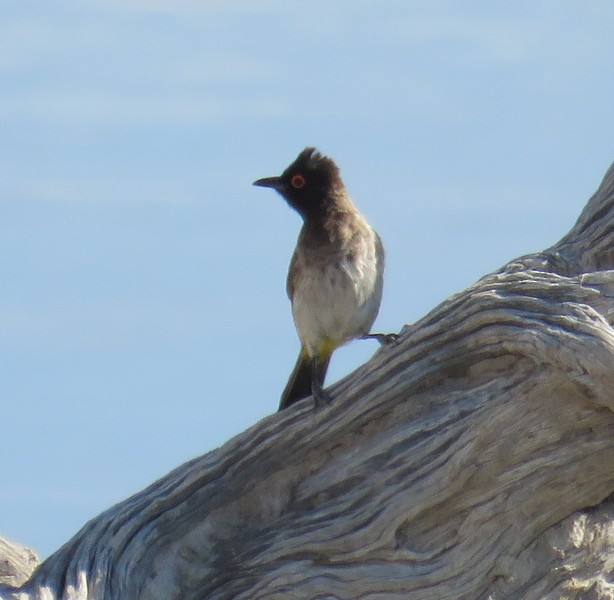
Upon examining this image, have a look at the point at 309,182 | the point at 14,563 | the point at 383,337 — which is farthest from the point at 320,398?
the point at 14,563

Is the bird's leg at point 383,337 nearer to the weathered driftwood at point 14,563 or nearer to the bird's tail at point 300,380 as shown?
the bird's tail at point 300,380

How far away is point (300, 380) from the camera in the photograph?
8.01 m

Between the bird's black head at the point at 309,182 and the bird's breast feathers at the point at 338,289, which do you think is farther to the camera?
the bird's black head at the point at 309,182

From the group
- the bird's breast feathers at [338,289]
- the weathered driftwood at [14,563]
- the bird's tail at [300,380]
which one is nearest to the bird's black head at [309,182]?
the bird's breast feathers at [338,289]

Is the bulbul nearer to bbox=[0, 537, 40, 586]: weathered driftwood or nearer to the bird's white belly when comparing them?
the bird's white belly

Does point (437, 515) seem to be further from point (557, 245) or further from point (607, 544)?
point (557, 245)

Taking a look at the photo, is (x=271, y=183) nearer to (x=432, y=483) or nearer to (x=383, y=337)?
(x=383, y=337)

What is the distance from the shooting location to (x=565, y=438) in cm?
633

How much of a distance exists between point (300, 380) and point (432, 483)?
6.08ft

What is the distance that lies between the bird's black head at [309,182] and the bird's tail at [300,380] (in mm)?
922

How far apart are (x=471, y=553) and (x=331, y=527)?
742 millimetres

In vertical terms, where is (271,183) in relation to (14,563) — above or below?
above

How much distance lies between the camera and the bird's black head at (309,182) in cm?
809

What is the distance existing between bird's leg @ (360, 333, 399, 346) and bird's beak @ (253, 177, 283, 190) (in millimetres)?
1272
